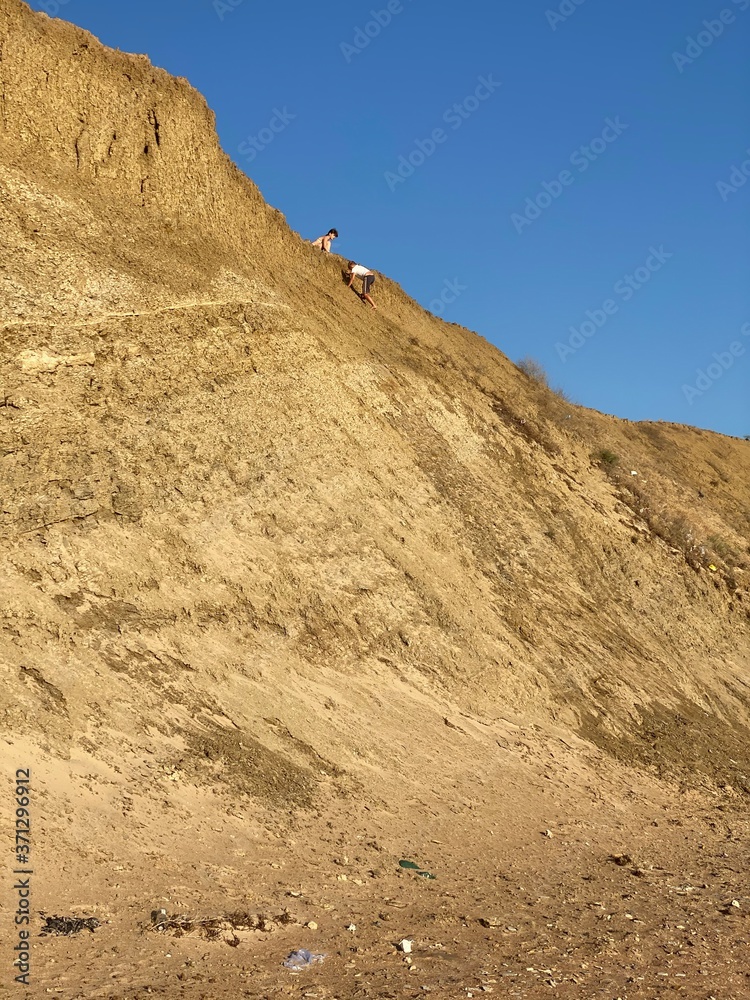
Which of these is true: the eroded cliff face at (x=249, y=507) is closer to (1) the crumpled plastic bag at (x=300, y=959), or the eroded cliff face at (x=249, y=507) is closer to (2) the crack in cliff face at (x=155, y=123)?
(2) the crack in cliff face at (x=155, y=123)

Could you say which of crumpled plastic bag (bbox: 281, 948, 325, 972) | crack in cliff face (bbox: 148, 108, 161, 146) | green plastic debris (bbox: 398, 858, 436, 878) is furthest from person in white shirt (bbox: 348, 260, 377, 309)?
crumpled plastic bag (bbox: 281, 948, 325, 972)

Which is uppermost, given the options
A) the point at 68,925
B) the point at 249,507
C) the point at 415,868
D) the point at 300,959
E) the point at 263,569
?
the point at 249,507

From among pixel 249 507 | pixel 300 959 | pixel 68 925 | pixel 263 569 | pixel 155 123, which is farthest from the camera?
pixel 155 123

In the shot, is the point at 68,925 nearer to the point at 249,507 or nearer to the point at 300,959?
the point at 300,959

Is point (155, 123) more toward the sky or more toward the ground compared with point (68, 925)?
more toward the sky

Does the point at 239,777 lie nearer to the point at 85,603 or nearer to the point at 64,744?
the point at 64,744

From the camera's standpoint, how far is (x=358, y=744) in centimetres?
1038

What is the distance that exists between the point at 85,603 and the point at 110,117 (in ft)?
27.9

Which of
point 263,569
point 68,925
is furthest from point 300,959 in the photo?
point 263,569

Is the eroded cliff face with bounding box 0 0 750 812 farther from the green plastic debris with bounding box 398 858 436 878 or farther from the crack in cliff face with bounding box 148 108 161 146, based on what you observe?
the green plastic debris with bounding box 398 858 436 878

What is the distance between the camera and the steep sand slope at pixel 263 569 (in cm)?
873

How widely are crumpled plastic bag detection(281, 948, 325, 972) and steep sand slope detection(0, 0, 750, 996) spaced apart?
0.99 m

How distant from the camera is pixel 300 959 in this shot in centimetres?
640

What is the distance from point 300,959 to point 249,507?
6.67 metres
